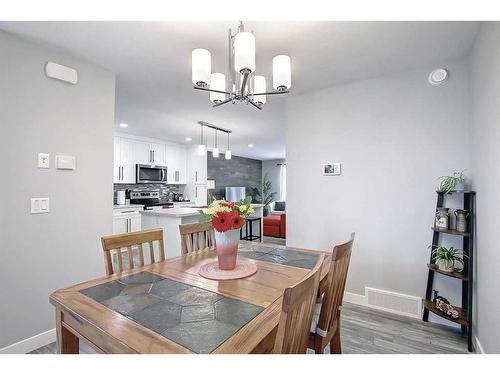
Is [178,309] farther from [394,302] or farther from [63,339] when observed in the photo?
[394,302]

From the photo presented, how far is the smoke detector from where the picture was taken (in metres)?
2.15

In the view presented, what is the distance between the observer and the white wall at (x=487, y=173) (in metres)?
1.45

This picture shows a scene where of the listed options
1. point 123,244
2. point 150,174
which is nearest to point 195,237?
point 123,244

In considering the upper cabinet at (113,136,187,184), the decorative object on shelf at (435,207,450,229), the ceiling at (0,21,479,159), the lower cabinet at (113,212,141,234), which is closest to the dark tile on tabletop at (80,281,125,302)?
the ceiling at (0,21,479,159)

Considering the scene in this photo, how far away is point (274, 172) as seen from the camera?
9.27 metres

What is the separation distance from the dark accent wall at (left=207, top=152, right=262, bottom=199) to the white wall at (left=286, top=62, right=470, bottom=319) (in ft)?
14.6

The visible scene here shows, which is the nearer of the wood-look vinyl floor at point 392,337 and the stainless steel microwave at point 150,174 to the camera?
the wood-look vinyl floor at point 392,337

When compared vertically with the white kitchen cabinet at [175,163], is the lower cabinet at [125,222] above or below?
below

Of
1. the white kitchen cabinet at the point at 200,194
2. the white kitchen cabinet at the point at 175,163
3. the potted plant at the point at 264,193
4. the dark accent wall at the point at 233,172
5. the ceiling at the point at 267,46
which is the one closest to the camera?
the ceiling at the point at 267,46

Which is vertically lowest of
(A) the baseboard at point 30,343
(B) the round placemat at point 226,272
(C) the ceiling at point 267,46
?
(A) the baseboard at point 30,343

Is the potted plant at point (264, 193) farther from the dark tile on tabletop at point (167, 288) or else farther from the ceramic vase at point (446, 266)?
the dark tile on tabletop at point (167, 288)

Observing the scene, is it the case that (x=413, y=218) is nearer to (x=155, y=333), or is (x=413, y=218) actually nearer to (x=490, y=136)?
(x=490, y=136)

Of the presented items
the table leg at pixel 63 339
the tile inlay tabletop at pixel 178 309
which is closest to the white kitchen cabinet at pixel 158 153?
the tile inlay tabletop at pixel 178 309
